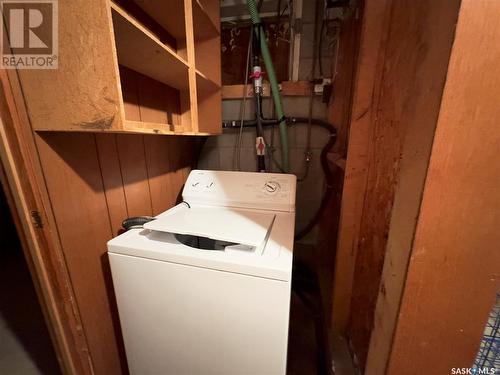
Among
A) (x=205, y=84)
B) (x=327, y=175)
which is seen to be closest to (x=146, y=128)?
(x=205, y=84)

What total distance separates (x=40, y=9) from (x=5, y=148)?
394 mm

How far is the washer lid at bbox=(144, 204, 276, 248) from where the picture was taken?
0.75 m

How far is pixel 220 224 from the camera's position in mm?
864

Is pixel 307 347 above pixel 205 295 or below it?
below

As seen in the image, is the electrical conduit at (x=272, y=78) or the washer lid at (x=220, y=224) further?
the electrical conduit at (x=272, y=78)

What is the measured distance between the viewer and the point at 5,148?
0.63 meters

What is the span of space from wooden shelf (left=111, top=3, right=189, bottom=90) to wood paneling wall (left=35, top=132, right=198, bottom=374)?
1.04ft

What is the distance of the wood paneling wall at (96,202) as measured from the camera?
0.72m

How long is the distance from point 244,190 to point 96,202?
65 centimetres

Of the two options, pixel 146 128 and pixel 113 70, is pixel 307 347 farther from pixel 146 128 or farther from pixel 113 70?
pixel 113 70

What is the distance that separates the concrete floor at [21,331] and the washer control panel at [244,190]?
126 cm

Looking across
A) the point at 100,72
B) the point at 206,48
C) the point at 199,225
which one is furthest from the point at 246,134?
the point at 100,72

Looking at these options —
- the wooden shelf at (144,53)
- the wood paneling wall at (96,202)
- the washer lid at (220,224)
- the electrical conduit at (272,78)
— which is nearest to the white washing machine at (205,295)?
the washer lid at (220,224)

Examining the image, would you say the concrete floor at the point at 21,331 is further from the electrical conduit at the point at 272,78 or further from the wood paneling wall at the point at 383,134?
the electrical conduit at the point at 272,78
